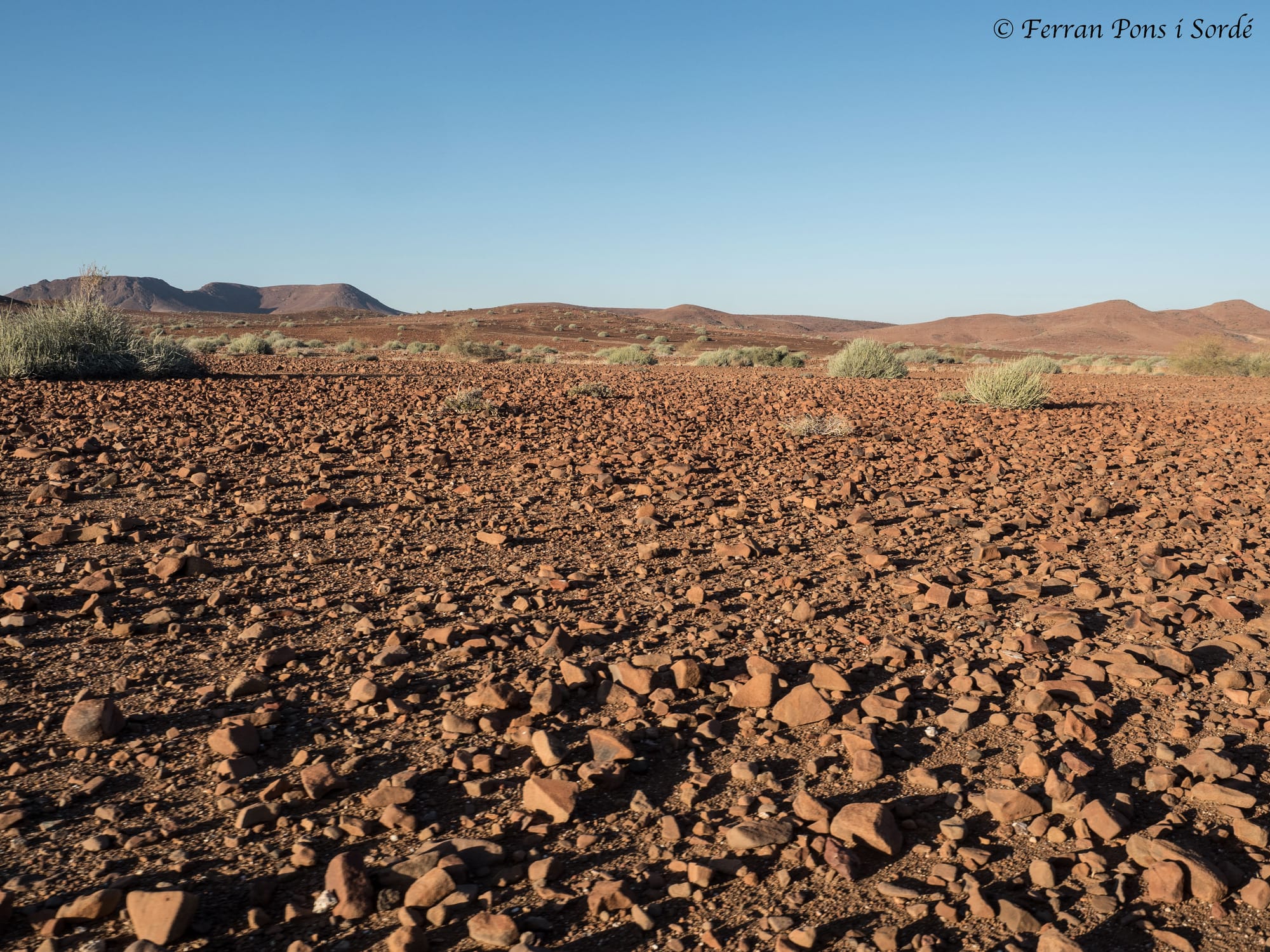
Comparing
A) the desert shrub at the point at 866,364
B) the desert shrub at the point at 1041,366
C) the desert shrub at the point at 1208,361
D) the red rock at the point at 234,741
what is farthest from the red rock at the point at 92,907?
the desert shrub at the point at 1208,361

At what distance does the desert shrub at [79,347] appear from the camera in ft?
42.3

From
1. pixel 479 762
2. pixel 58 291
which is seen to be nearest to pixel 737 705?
pixel 479 762

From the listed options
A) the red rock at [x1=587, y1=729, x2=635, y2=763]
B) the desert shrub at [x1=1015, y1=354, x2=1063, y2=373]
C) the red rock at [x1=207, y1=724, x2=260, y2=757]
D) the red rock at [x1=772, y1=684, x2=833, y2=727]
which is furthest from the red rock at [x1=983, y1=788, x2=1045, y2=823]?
the desert shrub at [x1=1015, y1=354, x2=1063, y2=373]

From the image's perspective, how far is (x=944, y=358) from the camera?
35156 mm

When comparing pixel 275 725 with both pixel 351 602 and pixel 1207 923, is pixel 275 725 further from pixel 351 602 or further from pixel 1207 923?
pixel 1207 923

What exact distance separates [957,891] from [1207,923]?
604mm

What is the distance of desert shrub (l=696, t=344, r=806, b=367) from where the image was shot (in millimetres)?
27344

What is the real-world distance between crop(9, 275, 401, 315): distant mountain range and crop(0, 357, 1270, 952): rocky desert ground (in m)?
145

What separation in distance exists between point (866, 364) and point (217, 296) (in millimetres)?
179574

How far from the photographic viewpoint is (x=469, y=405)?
433 inches

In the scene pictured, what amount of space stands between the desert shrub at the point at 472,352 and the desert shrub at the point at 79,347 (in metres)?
11.7

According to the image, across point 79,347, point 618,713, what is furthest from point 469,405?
point 618,713

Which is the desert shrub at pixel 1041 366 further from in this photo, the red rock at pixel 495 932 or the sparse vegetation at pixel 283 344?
the sparse vegetation at pixel 283 344

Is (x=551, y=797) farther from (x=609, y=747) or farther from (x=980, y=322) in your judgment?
(x=980, y=322)
